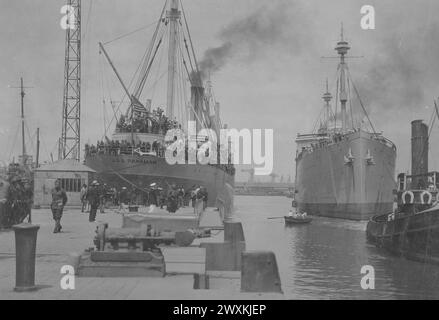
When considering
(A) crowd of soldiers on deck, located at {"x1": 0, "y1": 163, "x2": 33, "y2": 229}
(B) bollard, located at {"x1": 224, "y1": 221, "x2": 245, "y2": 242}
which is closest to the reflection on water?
(B) bollard, located at {"x1": 224, "y1": 221, "x2": 245, "y2": 242}

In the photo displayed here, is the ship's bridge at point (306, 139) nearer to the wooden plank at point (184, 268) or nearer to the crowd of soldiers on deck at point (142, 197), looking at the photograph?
the crowd of soldiers on deck at point (142, 197)

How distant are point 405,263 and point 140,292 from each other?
42.4 feet

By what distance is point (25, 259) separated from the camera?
7.27 m

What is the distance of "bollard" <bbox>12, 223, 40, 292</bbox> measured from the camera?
721 cm

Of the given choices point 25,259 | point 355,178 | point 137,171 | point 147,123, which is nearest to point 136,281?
point 25,259

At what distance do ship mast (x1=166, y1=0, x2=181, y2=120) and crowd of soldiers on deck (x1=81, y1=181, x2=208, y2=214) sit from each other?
6.83m

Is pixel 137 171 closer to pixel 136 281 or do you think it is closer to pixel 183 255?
pixel 183 255

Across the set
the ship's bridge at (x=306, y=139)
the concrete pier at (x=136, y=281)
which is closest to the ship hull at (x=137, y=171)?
the ship's bridge at (x=306, y=139)

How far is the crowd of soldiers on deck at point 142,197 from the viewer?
22969 mm

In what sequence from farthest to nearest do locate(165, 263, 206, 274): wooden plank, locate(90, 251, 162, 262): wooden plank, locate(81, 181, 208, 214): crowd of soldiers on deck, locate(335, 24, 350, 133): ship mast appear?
1. locate(335, 24, 350, 133): ship mast
2. locate(81, 181, 208, 214): crowd of soldiers on deck
3. locate(165, 263, 206, 274): wooden plank
4. locate(90, 251, 162, 262): wooden plank

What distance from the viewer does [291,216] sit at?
1473 inches

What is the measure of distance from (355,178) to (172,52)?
16.7 m

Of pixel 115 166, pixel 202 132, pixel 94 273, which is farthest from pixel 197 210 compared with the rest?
pixel 202 132

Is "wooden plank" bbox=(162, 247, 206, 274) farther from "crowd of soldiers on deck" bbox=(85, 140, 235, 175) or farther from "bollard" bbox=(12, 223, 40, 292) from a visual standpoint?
"crowd of soldiers on deck" bbox=(85, 140, 235, 175)
